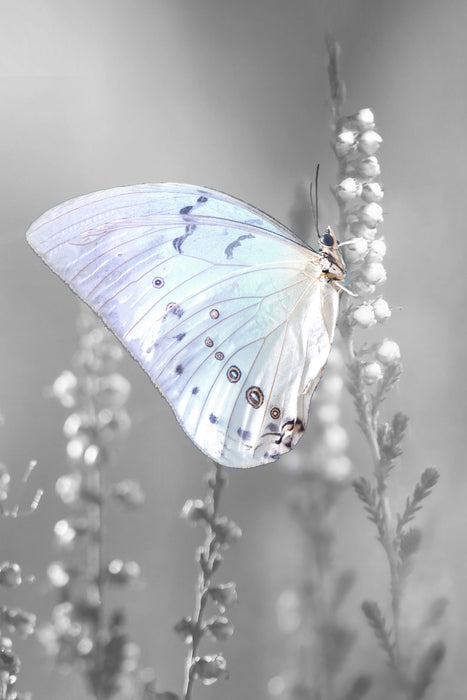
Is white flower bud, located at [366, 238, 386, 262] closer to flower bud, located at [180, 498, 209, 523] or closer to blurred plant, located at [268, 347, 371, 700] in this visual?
blurred plant, located at [268, 347, 371, 700]

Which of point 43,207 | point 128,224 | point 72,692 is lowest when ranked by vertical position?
point 72,692

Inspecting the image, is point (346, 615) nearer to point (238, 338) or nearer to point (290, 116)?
point (238, 338)

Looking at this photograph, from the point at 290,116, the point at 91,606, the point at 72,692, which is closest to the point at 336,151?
the point at 290,116

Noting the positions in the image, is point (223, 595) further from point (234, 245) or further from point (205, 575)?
point (234, 245)

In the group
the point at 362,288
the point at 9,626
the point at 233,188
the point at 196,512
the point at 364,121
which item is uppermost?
the point at 233,188

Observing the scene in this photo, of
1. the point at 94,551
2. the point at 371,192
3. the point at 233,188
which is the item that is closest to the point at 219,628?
the point at 94,551

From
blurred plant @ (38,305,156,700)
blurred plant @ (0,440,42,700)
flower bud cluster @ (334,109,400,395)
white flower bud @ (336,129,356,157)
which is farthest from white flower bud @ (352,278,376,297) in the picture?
blurred plant @ (0,440,42,700)
